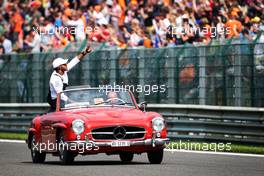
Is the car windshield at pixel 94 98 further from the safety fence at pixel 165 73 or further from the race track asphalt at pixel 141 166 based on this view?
the safety fence at pixel 165 73

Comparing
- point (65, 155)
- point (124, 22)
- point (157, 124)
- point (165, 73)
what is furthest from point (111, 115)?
point (124, 22)

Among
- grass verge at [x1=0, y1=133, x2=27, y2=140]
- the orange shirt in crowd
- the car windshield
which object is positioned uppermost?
the orange shirt in crowd

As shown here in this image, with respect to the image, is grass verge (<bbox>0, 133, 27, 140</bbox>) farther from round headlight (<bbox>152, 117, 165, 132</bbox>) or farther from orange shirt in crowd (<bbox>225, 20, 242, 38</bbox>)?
round headlight (<bbox>152, 117, 165, 132</bbox>)

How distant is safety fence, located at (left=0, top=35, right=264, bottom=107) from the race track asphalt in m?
2.68

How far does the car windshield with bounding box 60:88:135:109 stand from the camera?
16.9 m

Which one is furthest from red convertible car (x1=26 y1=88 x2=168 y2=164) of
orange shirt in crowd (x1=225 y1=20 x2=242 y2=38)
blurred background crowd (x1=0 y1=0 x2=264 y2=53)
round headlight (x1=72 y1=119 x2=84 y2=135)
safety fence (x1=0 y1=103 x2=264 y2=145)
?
orange shirt in crowd (x1=225 y1=20 x2=242 y2=38)

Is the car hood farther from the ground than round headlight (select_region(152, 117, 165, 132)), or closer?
farther from the ground

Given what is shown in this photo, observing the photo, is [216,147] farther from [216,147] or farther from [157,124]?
[157,124]

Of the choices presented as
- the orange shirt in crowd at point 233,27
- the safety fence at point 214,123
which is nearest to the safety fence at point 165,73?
the safety fence at point 214,123

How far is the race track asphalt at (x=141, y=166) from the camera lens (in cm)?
1391

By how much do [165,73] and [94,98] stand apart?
6.60 metres

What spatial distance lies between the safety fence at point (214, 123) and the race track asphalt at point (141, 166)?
5.51 feet

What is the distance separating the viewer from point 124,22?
25.5 m

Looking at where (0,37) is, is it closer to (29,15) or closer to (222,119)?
(29,15)
